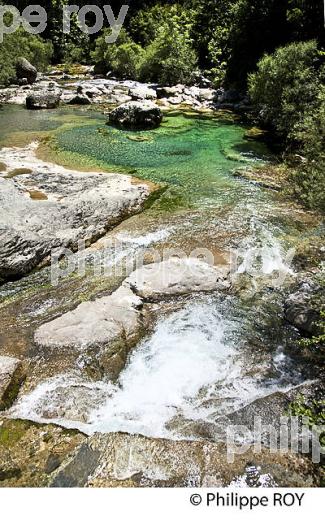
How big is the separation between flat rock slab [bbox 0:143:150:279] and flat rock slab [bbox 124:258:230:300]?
2366 millimetres

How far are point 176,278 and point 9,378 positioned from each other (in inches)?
168

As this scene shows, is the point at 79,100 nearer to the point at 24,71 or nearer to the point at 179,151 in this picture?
the point at 24,71

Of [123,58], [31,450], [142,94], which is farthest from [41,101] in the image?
[31,450]

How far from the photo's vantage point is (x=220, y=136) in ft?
71.6

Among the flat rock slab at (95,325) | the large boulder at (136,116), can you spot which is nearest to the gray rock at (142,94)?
the large boulder at (136,116)

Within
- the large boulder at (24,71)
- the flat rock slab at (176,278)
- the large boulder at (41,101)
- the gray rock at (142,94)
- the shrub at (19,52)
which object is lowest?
the flat rock slab at (176,278)

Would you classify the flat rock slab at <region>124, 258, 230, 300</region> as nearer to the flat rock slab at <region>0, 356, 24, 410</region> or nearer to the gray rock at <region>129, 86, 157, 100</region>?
the flat rock slab at <region>0, 356, 24, 410</region>

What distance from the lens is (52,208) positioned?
430 inches

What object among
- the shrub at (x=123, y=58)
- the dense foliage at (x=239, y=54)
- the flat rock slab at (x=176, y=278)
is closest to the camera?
the flat rock slab at (x=176, y=278)

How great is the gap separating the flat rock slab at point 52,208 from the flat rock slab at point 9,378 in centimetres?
308

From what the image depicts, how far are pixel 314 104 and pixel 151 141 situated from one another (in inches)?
324

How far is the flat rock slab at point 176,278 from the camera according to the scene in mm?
8805

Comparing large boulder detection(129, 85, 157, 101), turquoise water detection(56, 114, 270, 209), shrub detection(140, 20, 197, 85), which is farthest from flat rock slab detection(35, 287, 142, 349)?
shrub detection(140, 20, 197, 85)

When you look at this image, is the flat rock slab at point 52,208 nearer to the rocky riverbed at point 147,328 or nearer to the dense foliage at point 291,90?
the rocky riverbed at point 147,328
